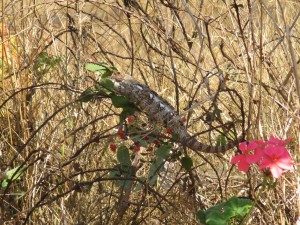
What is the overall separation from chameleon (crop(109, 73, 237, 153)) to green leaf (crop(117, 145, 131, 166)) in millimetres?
184

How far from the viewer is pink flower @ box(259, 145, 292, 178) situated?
1.81 metres

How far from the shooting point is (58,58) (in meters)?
3.03

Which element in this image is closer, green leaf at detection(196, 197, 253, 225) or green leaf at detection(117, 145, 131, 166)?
green leaf at detection(196, 197, 253, 225)

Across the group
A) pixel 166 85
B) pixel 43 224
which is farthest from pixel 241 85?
pixel 43 224

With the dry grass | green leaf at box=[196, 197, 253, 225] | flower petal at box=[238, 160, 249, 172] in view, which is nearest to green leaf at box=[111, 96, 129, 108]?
the dry grass

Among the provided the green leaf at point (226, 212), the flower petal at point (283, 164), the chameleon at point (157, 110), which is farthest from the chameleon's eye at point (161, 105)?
the flower petal at point (283, 164)

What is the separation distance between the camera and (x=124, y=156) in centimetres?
263

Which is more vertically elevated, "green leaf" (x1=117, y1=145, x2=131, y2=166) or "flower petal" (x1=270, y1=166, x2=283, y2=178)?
"green leaf" (x1=117, y1=145, x2=131, y2=166)

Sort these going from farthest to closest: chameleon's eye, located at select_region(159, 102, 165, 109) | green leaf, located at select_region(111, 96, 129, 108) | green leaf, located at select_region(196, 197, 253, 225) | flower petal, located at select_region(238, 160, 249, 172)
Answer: chameleon's eye, located at select_region(159, 102, 165, 109), green leaf, located at select_region(111, 96, 129, 108), green leaf, located at select_region(196, 197, 253, 225), flower petal, located at select_region(238, 160, 249, 172)

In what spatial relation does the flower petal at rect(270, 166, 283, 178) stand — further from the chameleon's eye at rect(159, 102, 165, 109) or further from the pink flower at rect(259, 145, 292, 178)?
the chameleon's eye at rect(159, 102, 165, 109)

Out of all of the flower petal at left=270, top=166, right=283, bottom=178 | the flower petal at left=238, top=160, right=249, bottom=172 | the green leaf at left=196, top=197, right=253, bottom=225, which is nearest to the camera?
the flower petal at left=270, top=166, right=283, bottom=178

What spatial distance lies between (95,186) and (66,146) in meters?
0.23

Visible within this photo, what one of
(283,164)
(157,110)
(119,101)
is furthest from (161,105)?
(283,164)

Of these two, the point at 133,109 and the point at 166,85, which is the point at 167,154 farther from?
the point at 166,85
